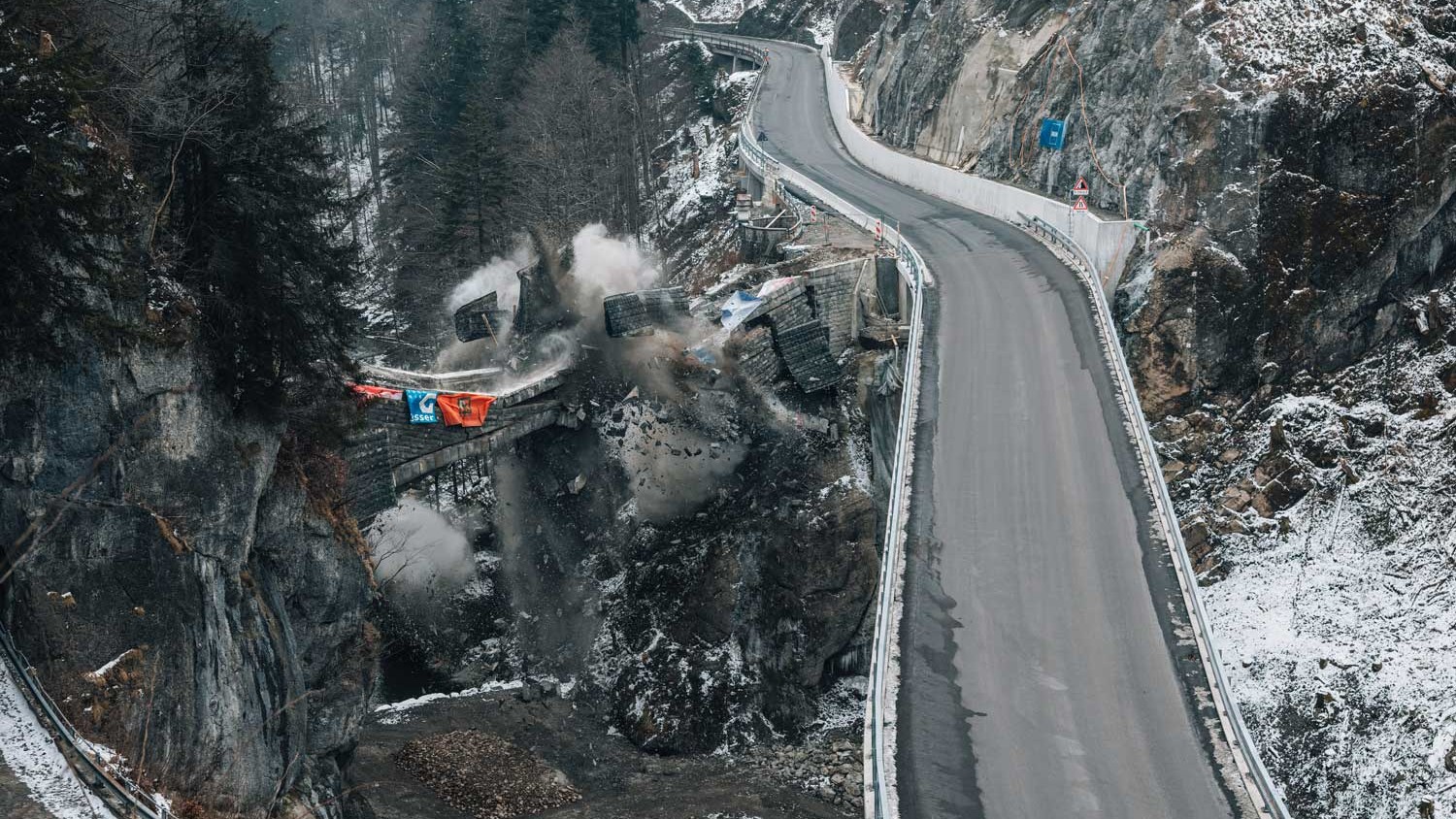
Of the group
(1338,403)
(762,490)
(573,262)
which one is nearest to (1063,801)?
(762,490)

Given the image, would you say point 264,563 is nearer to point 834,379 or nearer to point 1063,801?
point 1063,801

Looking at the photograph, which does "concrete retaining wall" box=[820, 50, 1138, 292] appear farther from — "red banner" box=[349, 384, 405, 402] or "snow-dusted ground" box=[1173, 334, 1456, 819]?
"red banner" box=[349, 384, 405, 402]

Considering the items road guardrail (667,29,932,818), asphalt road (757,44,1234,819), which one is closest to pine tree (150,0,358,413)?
road guardrail (667,29,932,818)

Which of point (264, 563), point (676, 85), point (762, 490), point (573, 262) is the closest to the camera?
point (264, 563)

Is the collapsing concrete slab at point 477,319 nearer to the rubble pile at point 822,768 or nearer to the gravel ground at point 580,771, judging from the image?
the gravel ground at point 580,771

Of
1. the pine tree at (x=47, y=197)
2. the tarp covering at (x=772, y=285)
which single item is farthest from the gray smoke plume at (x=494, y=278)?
the pine tree at (x=47, y=197)

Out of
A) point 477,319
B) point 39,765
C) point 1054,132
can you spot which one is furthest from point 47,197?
point 1054,132
